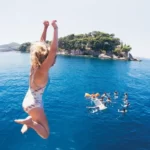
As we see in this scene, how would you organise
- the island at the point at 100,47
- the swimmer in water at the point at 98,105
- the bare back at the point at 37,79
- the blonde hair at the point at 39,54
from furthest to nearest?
1. the island at the point at 100,47
2. the swimmer in water at the point at 98,105
3. the bare back at the point at 37,79
4. the blonde hair at the point at 39,54

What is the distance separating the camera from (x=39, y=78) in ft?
15.3

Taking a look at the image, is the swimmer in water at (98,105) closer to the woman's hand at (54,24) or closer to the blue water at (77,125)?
the blue water at (77,125)

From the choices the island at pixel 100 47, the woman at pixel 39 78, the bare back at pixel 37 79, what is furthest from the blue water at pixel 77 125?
the island at pixel 100 47

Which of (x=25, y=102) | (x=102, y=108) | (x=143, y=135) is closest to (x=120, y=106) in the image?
(x=102, y=108)

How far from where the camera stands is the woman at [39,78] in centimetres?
424

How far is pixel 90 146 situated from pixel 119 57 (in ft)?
404

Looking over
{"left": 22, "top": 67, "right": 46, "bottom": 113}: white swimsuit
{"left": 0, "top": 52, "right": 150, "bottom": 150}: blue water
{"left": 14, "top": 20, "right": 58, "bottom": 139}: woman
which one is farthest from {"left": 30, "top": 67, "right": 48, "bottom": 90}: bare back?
{"left": 0, "top": 52, "right": 150, "bottom": 150}: blue water

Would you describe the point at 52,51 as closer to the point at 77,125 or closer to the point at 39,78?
the point at 39,78

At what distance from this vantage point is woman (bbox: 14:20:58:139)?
424 cm

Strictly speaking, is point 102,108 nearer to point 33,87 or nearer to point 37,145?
point 37,145

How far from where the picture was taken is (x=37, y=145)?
1684 centimetres

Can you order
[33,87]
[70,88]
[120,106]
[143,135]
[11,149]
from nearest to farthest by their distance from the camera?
1. [33,87]
2. [11,149]
3. [143,135]
4. [120,106]
5. [70,88]

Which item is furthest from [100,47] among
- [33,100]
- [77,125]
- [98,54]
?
[33,100]

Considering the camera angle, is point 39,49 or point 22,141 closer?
point 39,49
